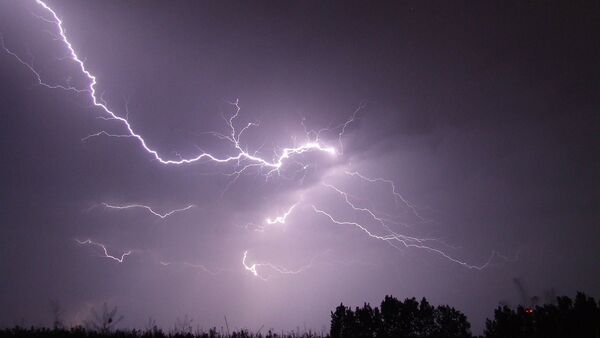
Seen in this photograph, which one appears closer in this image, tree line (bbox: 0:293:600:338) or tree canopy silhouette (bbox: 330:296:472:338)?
tree line (bbox: 0:293:600:338)

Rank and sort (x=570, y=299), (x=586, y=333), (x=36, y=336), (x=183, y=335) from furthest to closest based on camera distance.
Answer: (x=570, y=299), (x=586, y=333), (x=183, y=335), (x=36, y=336)

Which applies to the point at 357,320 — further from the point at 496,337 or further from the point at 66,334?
the point at 66,334

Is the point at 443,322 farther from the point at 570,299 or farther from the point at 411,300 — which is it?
the point at 570,299

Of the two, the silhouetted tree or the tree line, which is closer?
the tree line

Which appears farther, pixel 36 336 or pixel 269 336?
pixel 269 336

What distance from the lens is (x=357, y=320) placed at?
19438mm

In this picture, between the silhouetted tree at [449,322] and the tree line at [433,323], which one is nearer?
the tree line at [433,323]

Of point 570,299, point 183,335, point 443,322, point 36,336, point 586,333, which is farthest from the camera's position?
point 443,322

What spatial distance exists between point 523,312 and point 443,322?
209 inches

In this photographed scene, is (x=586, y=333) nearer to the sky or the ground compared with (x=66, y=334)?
nearer to the ground

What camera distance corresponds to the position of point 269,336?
7.78 meters

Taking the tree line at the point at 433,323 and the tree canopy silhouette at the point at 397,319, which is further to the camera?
the tree canopy silhouette at the point at 397,319

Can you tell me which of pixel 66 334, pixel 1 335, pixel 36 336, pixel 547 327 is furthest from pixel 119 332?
pixel 547 327

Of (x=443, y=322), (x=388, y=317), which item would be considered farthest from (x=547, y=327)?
(x=388, y=317)
